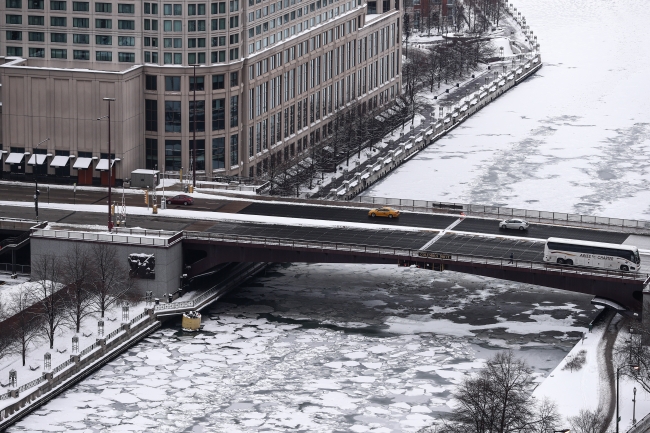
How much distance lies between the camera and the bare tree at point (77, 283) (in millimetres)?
138875

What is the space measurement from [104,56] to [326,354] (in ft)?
180

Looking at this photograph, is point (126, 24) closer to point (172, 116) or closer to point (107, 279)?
point (172, 116)

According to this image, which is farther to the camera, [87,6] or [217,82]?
[217,82]

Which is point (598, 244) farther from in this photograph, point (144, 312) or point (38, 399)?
point (38, 399)

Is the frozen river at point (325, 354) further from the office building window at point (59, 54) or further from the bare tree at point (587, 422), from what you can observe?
the office building window at point (59, 54)

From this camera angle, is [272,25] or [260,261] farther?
[272,25]

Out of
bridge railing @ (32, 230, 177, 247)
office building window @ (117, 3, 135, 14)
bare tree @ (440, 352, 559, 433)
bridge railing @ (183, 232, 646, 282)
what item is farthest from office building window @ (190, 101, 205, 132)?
bare tree @ (440, 352, 559, 433)

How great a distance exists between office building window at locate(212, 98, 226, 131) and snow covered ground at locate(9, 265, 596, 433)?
24.3 metres

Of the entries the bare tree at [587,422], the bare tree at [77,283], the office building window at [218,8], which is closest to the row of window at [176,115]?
the office building window at [218,8]

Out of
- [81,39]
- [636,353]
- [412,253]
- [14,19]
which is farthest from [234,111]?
[636,353]

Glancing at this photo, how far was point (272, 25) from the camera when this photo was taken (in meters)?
193

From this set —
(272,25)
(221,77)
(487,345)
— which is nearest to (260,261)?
(487,345)

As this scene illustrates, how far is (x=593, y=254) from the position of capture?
143 meters

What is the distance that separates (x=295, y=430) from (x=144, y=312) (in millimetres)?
28464
